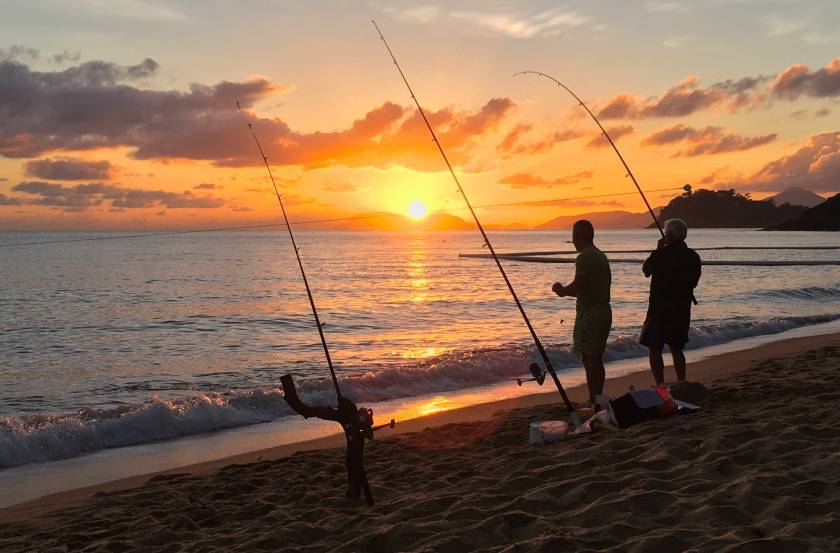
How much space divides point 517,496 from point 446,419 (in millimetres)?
4040

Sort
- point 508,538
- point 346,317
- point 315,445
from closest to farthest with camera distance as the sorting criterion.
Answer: point 508,538 < point 315,445 < point 346,317

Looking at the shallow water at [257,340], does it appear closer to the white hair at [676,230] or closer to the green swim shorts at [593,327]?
the green swim shorts at [593,327]

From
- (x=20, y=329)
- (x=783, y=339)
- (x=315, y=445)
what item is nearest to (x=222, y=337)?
(x=20, y=329)

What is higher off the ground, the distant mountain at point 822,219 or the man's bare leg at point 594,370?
the distant mountain at point 822,219

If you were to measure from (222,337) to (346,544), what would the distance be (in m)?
15.2

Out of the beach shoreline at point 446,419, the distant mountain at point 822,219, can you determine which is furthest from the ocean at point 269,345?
the distant mountain at point 822,219

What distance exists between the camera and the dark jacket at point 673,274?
6.88 m

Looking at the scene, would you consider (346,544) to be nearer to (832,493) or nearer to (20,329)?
(832,493)

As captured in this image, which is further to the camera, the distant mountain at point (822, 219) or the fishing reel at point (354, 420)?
the distant mountain at point (822, 219)

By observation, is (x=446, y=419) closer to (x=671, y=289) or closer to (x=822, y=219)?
(x=671, y=289)

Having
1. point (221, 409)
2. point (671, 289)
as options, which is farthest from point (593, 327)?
point (221, 409)

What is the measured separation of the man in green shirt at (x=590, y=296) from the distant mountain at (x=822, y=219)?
464 ft

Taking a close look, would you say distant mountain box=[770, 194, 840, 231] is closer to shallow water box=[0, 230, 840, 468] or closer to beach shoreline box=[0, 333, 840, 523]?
shallow water box=[0, 230, 840, 468]

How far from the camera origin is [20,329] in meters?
20.5
